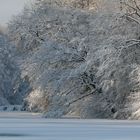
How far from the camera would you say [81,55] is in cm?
3566

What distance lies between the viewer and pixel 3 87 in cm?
7250

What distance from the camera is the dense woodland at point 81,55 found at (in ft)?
108

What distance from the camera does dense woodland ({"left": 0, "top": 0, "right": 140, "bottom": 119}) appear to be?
3291cm

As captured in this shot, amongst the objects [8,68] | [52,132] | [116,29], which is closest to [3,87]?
[8,68]

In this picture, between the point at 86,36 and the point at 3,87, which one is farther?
the point at 3,87

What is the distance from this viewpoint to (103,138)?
14.7 meters

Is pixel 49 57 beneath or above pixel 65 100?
above

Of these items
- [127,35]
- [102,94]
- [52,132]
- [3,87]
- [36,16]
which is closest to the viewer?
[52,132]

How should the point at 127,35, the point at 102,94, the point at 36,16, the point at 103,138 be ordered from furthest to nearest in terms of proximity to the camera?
the point at 36,16
the point at 102,94
the point at 127,35
the point at 103,138

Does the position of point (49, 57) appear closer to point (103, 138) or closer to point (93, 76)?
point (93, 76)

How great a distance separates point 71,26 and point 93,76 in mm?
3912

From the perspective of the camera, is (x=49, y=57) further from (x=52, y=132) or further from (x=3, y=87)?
(x=3, y=87)

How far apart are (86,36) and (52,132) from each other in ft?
64.3

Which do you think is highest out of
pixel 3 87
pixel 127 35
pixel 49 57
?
pixel 127 35
